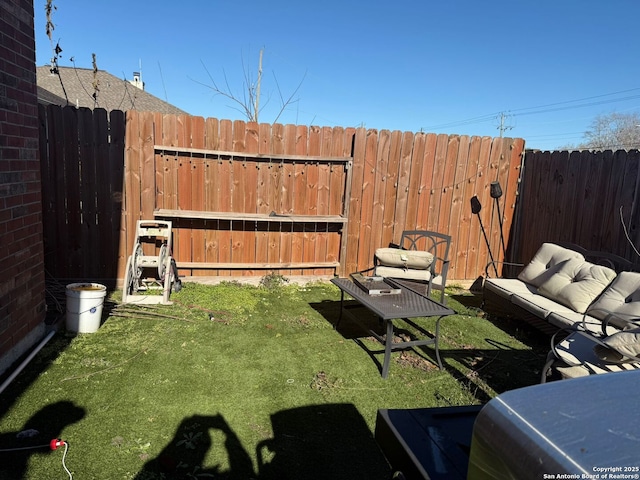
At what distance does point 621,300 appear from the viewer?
343 centimetres

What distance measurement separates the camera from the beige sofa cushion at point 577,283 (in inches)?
148

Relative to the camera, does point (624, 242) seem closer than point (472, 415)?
No

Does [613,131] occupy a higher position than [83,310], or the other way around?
[613,131]

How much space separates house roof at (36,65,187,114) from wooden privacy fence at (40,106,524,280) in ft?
21.1

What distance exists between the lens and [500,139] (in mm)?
5734

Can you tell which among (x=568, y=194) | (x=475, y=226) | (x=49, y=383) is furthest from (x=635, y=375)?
(x=475, y=226)

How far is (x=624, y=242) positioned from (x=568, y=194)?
95 cm

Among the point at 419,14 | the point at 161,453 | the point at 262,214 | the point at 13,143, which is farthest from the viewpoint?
the point at 419,14

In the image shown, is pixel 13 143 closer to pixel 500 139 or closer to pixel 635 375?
pixel 635 375

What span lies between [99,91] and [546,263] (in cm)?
1103

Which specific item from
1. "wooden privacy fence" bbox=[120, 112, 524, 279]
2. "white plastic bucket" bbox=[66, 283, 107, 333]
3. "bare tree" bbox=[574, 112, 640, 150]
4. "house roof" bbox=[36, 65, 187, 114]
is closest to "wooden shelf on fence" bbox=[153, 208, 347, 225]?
"wooden privacy fence" bbox=[120, 112, 524, 279]

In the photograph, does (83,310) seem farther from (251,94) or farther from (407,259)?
(251,94)

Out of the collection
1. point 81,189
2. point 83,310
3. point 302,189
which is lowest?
point 83,310

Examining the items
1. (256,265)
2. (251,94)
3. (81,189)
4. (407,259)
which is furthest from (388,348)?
(251,94)
